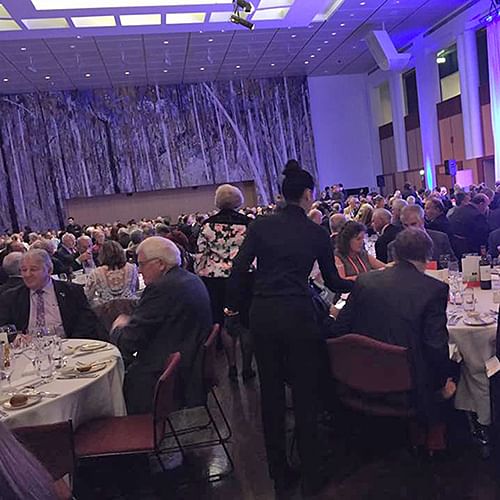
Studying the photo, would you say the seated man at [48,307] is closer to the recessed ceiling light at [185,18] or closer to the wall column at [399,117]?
the recessed ceiling light at [185,18]

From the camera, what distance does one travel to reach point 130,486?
10.6 ft

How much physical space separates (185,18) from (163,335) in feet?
36.5

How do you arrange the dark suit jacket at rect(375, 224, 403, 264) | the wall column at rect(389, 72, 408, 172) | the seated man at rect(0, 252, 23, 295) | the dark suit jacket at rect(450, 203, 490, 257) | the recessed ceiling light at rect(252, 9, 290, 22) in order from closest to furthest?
the seated man at rect(0, 252, 23, 295)
the dark suit jacket at rect(375, 224, 403, 264)
the dark suit jacket at rect(450, 203, 490, 257)
the recessed ceiling light at rect(252, 9, 290, 22)
the wall column at rect(389, 72, 408, 172)

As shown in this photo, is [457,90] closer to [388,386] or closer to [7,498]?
[388,386]

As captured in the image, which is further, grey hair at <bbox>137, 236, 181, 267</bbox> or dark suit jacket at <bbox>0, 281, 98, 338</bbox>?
dark suit jacket at <bbox>0, 281, 98, 338</bbox>

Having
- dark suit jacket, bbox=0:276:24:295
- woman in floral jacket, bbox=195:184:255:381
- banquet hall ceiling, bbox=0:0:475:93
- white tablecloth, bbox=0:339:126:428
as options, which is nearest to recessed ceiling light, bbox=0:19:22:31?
banquet hall ceiling, bbox=0:0:475:93

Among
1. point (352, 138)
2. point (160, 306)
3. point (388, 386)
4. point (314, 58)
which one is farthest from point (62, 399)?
point (352, 138)

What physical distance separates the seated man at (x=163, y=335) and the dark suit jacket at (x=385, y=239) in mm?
2502

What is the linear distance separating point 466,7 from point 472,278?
12583mm

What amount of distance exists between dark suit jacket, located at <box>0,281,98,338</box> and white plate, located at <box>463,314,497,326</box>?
249 cm

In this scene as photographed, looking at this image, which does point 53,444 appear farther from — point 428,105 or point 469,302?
point 428,105

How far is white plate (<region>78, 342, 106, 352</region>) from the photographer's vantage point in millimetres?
3361

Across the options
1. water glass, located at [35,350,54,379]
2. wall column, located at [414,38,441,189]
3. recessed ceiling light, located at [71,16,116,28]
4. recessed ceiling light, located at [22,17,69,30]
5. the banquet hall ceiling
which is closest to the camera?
water glass, located at [35,350,54,379]

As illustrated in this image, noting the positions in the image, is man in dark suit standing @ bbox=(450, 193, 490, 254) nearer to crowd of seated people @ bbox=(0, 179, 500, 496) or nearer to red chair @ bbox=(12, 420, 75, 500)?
crowd of seated people @ bbox=(0, 179, 500, 496)
